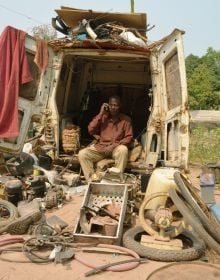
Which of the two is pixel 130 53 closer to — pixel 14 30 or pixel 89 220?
pixel 14 30

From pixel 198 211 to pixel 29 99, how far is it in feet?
12.4

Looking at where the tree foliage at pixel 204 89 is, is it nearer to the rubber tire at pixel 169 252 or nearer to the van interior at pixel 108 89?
the van interior at pixel 108 89

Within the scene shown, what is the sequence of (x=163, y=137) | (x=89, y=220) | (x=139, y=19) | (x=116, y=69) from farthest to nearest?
(x=116, y=69), (x=139, y=19), (x=163, y=137), (x=89, y=220)

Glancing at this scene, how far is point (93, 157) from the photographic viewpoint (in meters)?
6.82

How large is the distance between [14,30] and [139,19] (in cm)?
234

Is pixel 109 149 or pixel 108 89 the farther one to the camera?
pixel 108 89

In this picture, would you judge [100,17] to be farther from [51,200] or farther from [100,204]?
[100,204]

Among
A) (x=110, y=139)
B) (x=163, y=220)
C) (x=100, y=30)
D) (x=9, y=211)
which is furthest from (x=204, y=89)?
(x=163, y=220)

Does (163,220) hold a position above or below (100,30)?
below

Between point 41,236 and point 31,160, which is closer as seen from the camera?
point 41,236

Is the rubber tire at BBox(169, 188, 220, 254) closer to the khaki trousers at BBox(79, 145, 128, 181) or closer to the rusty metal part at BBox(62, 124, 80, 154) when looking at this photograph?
the khaki trousers at BBox(79, 145, 128, 181)

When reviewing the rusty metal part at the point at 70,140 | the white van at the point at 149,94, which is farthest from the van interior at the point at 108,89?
the rusty metal part at the point at 70,140

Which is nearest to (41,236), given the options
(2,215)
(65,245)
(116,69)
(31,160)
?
(65,245)

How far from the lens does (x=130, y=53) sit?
6.76 meters
